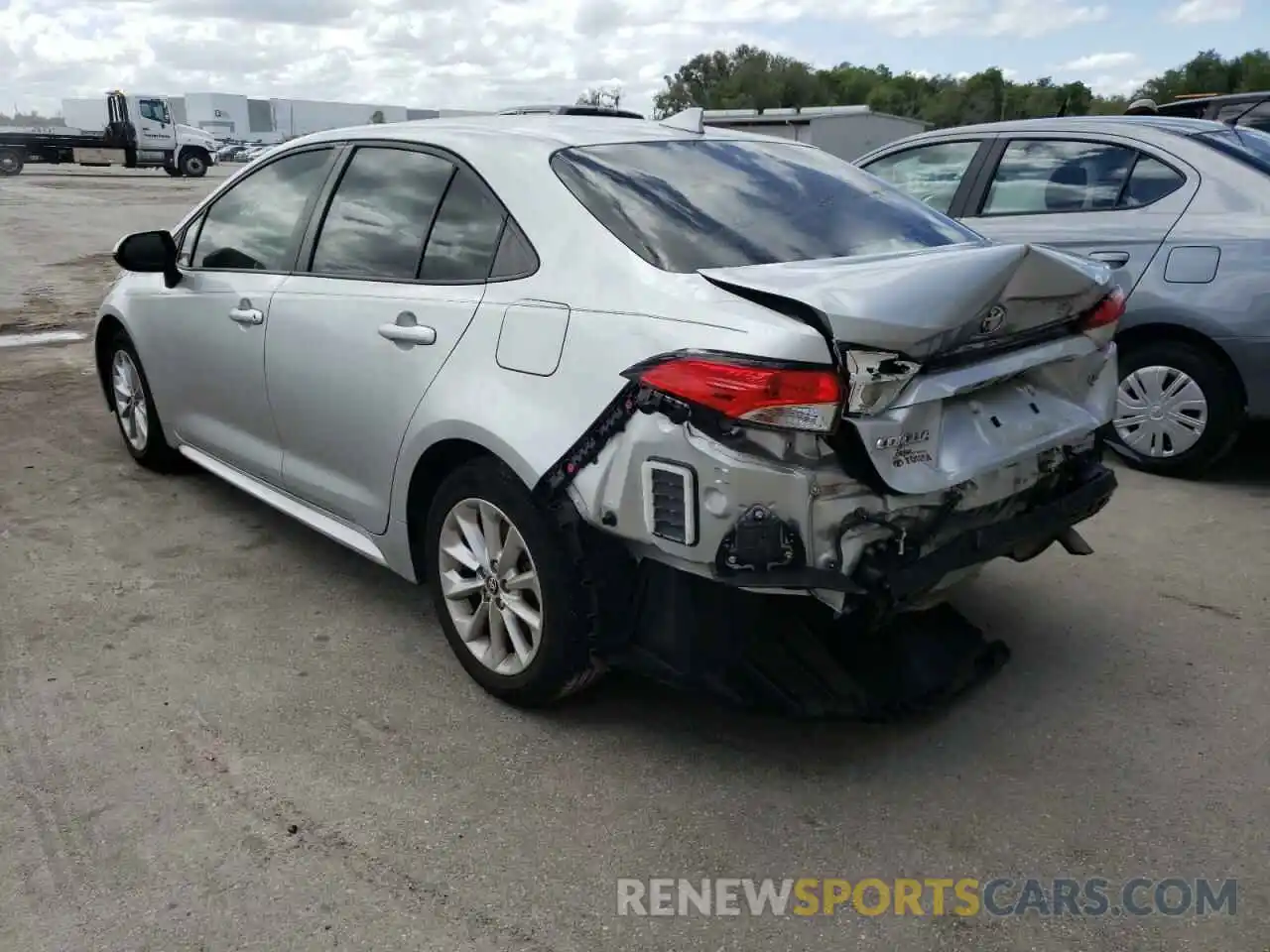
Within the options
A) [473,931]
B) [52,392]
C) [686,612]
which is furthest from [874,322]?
[52,392]

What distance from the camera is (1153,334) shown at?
5.21m

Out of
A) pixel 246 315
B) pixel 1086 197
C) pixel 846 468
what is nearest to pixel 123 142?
pixel 246 315

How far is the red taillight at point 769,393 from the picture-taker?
2391 mm

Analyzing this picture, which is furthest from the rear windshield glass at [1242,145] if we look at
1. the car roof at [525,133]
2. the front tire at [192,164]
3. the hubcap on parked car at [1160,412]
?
the front tire at [192,164]

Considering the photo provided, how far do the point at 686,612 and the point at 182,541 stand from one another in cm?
277

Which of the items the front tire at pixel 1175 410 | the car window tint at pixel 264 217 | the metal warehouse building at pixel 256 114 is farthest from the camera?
the metal warehouse building at pixel 256 114

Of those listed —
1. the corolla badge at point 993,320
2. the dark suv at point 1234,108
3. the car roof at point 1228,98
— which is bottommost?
the corolla badge at point 993,320

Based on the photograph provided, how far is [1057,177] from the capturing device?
567 cm

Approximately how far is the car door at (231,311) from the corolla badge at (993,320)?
2.42 meters

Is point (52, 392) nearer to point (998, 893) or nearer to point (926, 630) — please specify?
point (926, 630)

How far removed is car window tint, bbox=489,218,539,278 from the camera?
2.98 meters

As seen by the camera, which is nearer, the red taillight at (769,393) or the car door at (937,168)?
the red taillight at (769,393)

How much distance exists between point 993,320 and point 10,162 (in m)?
43.3

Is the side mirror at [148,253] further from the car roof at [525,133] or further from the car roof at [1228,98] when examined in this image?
the car roof at [1228,98]
